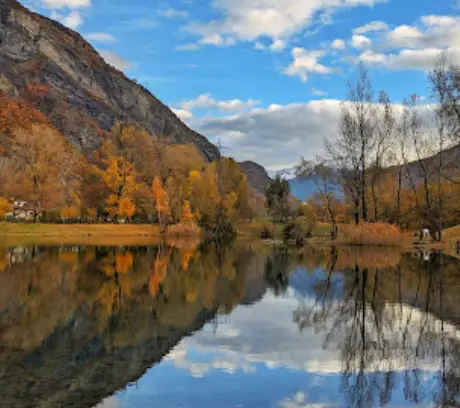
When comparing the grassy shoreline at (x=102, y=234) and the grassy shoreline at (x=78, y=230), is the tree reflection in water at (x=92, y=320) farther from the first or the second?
the grassy shoreline at (x=78, y=230)

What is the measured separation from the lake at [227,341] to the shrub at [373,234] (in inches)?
741

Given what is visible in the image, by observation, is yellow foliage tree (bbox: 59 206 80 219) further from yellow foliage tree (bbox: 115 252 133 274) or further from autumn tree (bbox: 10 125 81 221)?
yellow foliage tree (bbox: 115 252 133 274)

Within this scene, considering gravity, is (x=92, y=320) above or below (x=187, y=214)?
below

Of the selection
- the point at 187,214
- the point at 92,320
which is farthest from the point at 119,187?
the point at 92,320

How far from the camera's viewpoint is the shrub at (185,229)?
6619 cm

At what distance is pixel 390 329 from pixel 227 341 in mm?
4097

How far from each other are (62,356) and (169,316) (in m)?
4.35

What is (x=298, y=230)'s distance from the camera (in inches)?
2125

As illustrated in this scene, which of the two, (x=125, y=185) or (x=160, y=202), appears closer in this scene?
(x=160, y=202)

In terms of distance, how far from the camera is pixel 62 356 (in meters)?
10.5

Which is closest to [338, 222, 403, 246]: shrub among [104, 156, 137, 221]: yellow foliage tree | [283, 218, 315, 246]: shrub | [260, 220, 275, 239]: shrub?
[283, 218, 315, 246]: shrub

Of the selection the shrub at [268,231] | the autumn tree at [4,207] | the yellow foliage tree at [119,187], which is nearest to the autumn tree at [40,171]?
the autumn tree at [4,207]

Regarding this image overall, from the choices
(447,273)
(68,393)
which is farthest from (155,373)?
(447,273)

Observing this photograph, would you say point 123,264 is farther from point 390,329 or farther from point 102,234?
point 102,234
